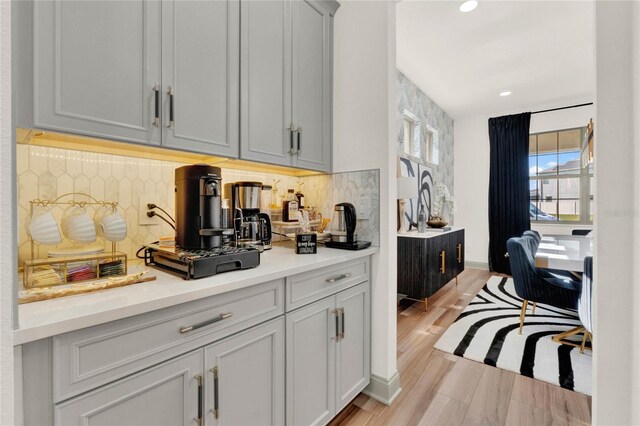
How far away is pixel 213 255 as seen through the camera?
113 cm

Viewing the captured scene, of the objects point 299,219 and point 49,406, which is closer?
point 49,406

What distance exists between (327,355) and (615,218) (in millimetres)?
1268

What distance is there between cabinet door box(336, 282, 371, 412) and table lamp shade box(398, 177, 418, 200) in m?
1.64

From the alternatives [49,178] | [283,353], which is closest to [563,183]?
[283,353]

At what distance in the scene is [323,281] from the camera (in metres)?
1.47

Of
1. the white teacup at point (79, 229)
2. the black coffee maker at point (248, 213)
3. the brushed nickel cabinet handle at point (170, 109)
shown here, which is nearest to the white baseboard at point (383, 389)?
the black coffee maker at point (248, 213)

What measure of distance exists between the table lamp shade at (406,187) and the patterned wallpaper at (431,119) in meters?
0.75

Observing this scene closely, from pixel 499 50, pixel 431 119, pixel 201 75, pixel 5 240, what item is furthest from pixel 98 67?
pixel 431 119

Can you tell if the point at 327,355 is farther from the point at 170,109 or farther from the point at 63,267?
the point at 170,109

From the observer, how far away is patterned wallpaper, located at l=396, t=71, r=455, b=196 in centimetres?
380

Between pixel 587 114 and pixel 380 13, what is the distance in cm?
500

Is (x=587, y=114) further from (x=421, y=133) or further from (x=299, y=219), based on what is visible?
(x=299, y=219)

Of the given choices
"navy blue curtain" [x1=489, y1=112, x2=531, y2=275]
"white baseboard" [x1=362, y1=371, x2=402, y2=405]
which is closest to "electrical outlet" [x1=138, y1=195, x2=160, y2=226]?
"white baseboard" [x1=362, y1=371, x2=402, y2=405]

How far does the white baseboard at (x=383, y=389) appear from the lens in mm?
1772
